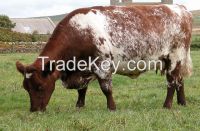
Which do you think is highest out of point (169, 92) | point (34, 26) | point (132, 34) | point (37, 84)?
point (132, 34)

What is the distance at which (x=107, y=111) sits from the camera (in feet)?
34.3

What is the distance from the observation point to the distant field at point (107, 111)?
334 inches

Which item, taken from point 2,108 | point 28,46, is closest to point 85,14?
point 2,108

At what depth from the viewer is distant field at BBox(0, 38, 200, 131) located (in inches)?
334

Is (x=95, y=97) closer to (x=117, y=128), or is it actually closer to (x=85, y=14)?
(x=85, y=14)

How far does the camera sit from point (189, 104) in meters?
12.3

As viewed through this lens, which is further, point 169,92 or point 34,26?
point 34,26

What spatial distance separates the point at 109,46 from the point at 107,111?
1506 millimetres

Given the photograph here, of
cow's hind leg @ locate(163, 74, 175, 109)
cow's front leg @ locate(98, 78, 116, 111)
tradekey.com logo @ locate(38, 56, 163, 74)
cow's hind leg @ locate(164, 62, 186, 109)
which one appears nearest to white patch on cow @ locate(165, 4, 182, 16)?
cow's hind leg @ locate(164, 62, 186, 109)

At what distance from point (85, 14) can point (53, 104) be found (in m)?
3.13

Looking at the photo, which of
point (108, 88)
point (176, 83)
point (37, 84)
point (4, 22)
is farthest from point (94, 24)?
point (4, 22)

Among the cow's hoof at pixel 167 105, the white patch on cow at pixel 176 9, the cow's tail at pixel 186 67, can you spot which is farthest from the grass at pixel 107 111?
the white patch on cow at pixel 176 9

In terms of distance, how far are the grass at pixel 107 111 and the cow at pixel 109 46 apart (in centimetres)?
58

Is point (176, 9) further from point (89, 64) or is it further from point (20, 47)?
point (20, 47)
